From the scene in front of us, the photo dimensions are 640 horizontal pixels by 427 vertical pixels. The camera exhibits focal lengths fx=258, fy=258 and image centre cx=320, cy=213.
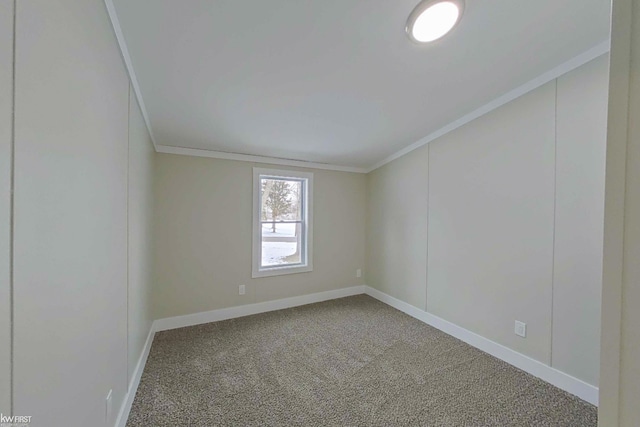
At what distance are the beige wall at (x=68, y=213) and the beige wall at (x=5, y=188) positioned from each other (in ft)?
0.05

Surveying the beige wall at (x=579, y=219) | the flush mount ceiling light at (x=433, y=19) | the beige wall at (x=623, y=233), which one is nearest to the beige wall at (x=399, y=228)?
the beige wall at (x=579, y=219)

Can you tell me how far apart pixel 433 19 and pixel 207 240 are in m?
2.96

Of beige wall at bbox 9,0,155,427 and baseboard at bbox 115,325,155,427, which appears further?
baseboard at bbox 115,325,155,427

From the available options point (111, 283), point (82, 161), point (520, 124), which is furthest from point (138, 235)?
point (520, 124)

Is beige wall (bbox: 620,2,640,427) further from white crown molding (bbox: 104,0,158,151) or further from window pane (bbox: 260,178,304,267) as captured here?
window pane (bbox: 260,178,304,267)

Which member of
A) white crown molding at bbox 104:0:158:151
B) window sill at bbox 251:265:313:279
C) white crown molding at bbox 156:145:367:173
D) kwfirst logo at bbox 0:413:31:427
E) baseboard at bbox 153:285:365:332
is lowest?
baseboard at bbox 153:285:365:332

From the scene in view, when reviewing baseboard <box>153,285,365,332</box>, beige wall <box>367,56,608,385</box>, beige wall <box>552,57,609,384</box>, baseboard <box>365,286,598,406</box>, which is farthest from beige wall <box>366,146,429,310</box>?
beige wall <box>552,57,609,384</box>

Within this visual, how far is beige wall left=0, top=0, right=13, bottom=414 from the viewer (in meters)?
0.56

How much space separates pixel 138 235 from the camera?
2.00 m

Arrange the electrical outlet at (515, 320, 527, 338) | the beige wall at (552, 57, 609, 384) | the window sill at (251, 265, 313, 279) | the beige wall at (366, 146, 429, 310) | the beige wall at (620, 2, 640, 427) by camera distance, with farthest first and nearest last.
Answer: the window sill at (251, 265, 313, 279) < the beige wall at (366, 146, 429, 310) < the electrical outlet at (515, 320, 527, 338) < the beige wall at (552, 57, 609, 384) < the beige wall at (620, 2, 640, 427)

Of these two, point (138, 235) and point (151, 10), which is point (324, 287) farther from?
point (151, 10)

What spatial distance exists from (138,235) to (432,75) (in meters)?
2.59

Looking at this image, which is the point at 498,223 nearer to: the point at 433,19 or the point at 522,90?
the point at 522,90

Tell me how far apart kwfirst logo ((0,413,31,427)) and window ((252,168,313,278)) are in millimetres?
2715
